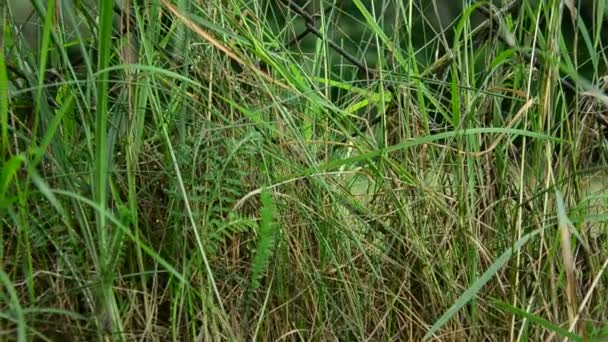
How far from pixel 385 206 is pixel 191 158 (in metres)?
0.28

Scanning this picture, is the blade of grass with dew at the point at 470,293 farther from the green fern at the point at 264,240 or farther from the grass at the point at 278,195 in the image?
the green fern at the point at 264,240

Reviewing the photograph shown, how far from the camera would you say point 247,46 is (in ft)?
4.52

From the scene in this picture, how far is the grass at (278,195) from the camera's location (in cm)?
119

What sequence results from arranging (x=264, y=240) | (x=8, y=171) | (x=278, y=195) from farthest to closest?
(x=278, y=195) → (x=264, y=240) → (x=8, y=171)

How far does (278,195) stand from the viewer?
1318mm

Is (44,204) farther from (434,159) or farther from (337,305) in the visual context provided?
(434,159)

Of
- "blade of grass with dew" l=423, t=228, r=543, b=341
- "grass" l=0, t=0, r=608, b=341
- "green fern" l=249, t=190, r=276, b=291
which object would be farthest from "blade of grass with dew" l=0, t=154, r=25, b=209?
"blade of grass with dew" l=423, t=228, r=543, b=341

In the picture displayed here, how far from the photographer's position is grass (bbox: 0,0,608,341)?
3.91 ft

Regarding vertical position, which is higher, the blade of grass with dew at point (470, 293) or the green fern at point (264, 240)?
the green fern at point (264, 240)

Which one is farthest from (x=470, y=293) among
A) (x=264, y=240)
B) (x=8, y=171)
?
(x=8, y=171)

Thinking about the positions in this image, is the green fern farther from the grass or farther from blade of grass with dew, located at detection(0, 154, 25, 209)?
blade of grass with dew, located at detection(0, 154, 25, 209)

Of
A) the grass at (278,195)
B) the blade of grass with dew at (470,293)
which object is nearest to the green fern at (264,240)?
the grass at (278,195)

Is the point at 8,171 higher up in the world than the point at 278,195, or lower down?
higher up

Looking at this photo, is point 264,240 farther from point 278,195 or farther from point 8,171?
point 8,171
